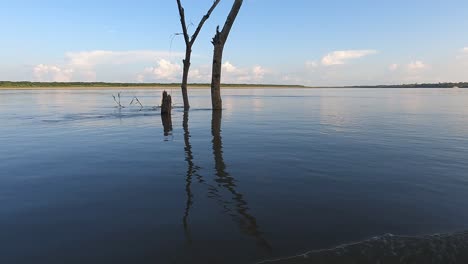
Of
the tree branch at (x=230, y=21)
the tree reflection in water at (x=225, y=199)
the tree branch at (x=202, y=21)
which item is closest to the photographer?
the tree reflection in water at (x=225, y=199)

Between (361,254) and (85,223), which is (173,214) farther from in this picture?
(361,254)

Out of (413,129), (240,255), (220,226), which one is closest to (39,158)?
(220,226)

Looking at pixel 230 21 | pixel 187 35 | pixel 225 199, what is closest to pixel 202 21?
pixel 187 35

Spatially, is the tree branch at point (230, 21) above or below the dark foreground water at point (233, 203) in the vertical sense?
above

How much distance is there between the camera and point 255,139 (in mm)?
15367

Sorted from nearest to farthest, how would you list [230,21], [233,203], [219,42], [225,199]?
[233,203] → [225,199] → [230,21] → [219,42]

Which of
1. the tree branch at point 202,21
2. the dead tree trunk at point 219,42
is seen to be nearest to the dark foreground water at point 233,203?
the dead tree trunk at point 219,42

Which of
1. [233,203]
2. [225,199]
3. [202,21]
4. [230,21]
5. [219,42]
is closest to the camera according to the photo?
[233,203]

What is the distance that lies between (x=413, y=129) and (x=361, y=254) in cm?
1631

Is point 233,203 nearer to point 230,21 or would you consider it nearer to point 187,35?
point 230,21

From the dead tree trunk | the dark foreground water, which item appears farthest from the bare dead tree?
the dark foreground water

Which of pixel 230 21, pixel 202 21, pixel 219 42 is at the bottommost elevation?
pixel 219 42

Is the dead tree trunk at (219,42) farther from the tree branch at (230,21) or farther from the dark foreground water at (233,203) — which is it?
the dark foreground water at (233,203)

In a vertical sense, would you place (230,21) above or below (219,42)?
above
